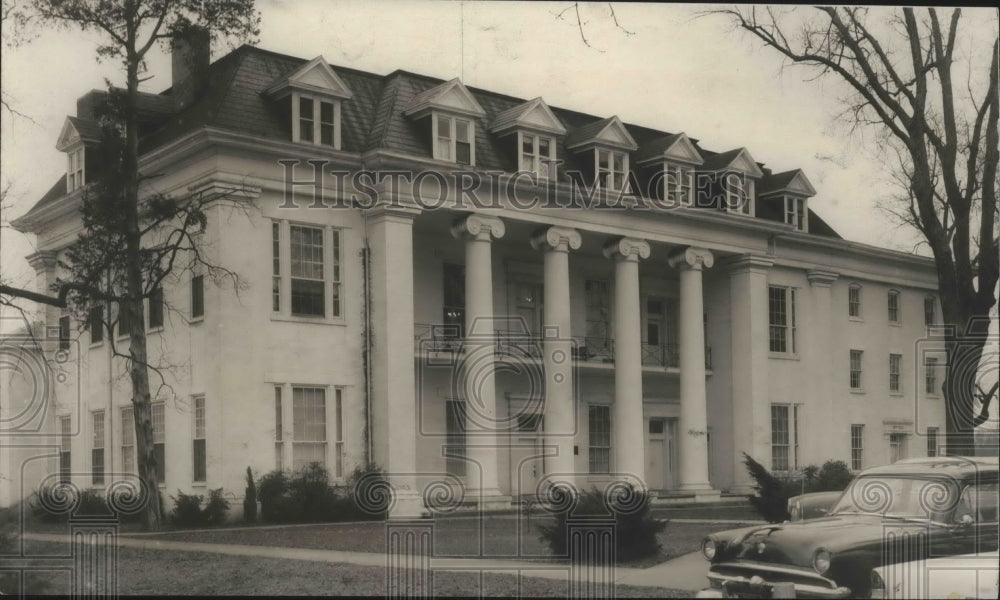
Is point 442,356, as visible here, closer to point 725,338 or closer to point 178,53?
point 725,338

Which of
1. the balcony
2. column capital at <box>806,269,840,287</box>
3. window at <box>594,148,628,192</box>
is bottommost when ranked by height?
the balcony

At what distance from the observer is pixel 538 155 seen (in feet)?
78.7

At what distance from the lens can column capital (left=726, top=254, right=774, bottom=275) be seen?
24016mm

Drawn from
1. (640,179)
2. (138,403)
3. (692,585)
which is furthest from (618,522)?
(640,179)

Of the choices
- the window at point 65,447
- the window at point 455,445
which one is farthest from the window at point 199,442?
the window at point 455,445

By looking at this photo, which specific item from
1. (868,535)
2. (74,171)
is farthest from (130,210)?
(868,535)

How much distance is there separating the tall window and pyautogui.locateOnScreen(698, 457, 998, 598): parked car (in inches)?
363

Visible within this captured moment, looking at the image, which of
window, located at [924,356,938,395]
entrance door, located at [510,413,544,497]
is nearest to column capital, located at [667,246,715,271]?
entrance door, located at [510,413,544,497]

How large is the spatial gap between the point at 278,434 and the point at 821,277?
10.9 meters

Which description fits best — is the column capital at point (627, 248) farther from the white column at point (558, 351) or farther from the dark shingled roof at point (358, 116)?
the dark shingled roof at point (358, 116)

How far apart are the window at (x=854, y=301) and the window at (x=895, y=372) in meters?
1.52

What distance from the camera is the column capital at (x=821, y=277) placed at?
23031 millimetres

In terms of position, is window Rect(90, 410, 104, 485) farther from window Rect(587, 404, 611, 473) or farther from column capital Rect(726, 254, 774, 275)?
column capital Rect(726, 254, 774, 275)

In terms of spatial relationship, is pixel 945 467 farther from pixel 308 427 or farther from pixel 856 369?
pixel 308 427
